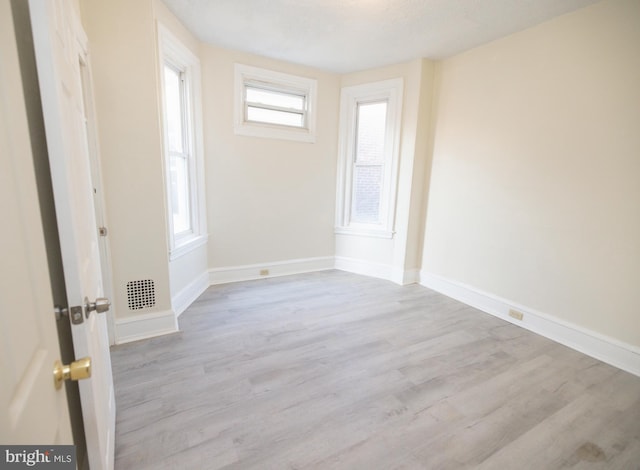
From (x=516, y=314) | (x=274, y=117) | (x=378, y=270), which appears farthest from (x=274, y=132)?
(x=516, y=314)

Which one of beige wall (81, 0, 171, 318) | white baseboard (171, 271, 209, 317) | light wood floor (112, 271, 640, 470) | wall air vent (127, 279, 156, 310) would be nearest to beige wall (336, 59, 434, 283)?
light wood floor (112, 271, 640, 470)

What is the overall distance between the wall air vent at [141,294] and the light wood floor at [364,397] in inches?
11.8

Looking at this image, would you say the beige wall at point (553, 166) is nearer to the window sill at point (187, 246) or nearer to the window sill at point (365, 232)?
the window sill at point (365, 232)

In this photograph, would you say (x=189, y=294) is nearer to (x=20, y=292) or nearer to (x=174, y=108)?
(x=174, y=108)

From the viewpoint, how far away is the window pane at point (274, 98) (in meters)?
3.47

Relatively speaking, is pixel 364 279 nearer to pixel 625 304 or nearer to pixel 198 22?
pixel 625 304

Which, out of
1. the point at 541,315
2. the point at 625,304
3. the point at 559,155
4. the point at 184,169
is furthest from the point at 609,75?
the point at 184,169

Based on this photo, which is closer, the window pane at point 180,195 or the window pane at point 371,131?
the window pane at point 180,195

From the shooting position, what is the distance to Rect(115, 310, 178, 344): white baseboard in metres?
2.28

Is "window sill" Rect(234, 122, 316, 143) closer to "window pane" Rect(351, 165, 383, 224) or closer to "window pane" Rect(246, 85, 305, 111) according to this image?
"window pane" Rect(246, 85, 305, 111)

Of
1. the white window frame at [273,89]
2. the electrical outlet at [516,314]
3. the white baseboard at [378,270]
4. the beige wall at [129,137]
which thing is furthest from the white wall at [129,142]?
the electrical outlet at [516,314]

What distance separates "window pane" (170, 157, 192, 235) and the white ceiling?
1.28 m

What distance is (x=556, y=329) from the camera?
2.54m

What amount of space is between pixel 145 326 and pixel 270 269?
1.73 metres
